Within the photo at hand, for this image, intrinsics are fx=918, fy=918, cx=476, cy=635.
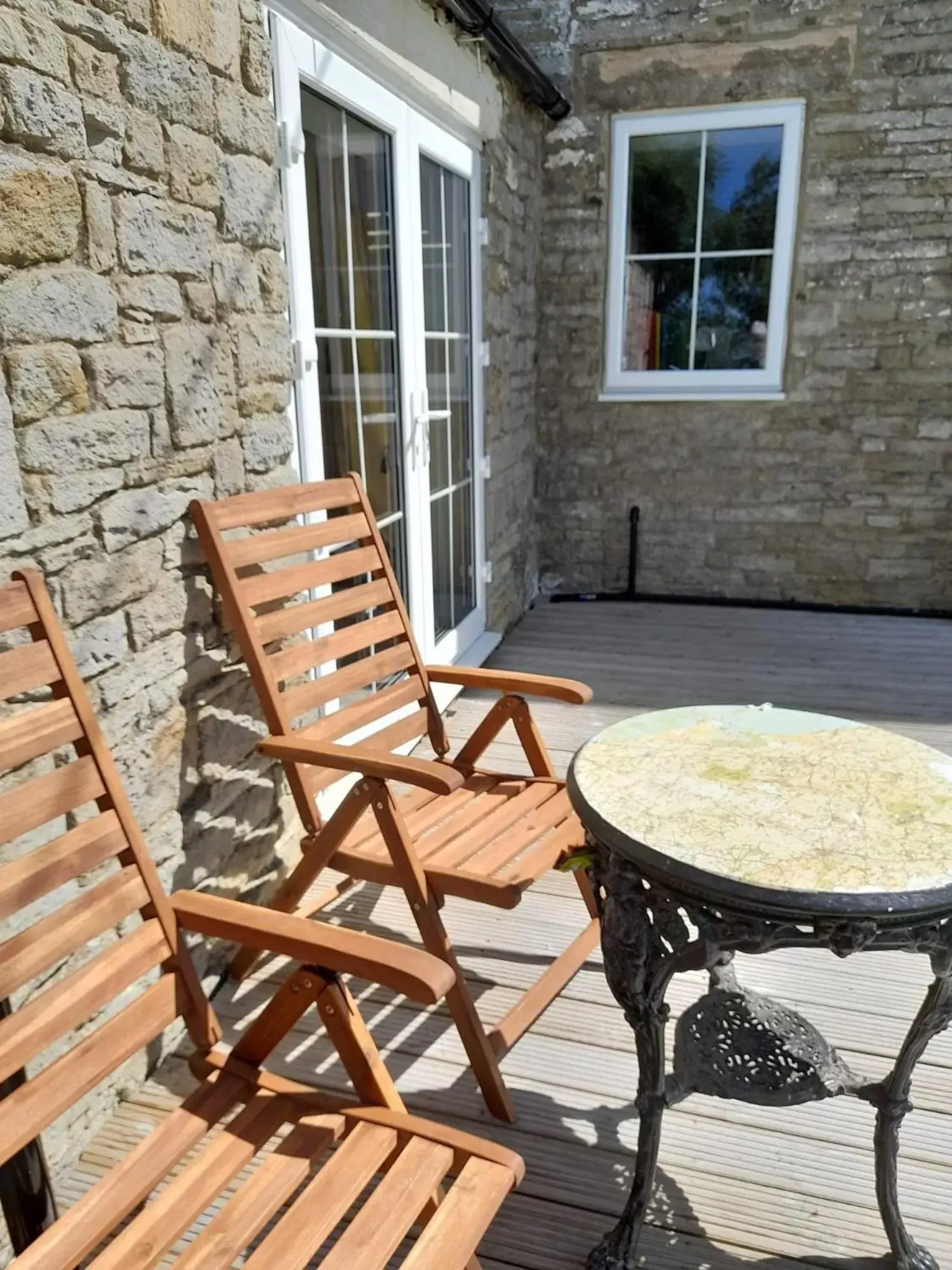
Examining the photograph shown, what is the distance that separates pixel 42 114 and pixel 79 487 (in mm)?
622

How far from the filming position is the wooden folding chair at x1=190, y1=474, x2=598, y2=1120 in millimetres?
1844

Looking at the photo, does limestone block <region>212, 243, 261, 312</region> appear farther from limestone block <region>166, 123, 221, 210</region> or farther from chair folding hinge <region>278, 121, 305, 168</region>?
chair folding hinge <region>278, 121, 305, 168</region>

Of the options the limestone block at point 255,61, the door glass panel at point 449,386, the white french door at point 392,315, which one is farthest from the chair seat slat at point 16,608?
the door glass panel at point 449,386

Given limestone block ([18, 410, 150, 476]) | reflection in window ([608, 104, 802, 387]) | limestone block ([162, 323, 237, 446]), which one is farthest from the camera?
reflection in window ([608, 104, 802, 387])

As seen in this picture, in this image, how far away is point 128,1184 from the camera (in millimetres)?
1278

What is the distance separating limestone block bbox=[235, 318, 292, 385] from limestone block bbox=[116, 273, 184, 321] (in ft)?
0.80

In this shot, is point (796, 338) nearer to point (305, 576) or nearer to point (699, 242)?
point (699, 242)

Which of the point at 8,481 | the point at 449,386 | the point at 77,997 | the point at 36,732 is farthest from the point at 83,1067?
the point at 449,386

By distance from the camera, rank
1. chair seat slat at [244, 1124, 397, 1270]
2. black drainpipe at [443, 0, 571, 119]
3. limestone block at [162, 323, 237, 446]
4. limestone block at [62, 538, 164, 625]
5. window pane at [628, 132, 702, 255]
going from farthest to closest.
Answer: window pane at [628, 132, 702, 255] < black drainpipe at [443, 0, 571, 119] < limestone block at [162, 323, 237, 446] < limestone block at [62, 538, 164, 625] < chair seat slat at [244, 1124, 397, 1270]

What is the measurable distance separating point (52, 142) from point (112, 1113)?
6.06 feet

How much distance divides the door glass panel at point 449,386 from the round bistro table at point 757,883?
225 centimetres

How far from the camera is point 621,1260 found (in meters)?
1.54

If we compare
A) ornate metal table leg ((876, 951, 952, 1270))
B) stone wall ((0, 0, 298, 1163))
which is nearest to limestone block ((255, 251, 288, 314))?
stone wall ((0, 0, 298, 1163))

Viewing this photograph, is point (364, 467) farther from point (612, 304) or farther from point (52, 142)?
point (612, 304)
